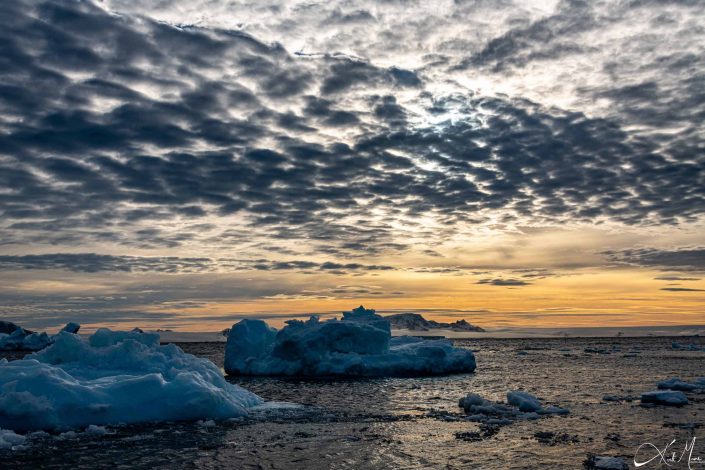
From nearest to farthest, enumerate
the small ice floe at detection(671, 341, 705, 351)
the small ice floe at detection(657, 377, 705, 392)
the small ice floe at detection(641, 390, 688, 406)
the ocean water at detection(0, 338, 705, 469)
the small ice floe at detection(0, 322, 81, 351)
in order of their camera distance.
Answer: the ocean water at detection(0, 338, 705, 469) → the small ice floe at detection(641, 390, 688, 406) → the small ice floe at detection(657, 377, 705, 392) → the small ice floe at detection(671, 341, 705, 351) → the small ice floe at detection(0, 322, 81, 351)

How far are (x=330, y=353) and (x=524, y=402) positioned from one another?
2197 cm

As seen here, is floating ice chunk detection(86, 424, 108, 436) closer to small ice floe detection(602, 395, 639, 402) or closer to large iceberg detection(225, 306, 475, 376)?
small ice floe detection(602, 395, 639, 402)

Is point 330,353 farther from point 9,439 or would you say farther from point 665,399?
point 9,439

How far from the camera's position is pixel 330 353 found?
134 ft

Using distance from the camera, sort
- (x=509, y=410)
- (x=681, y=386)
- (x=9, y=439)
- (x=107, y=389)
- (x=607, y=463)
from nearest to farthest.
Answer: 1. (x=607, y=463)
2. (x=9, y=439)
3. (x=107, y=389)
4. (x=509, y=410)
5. (x=681, y=386)

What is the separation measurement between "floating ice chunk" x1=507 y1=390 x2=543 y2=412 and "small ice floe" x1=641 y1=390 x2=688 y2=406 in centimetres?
480

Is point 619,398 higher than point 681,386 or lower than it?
lower

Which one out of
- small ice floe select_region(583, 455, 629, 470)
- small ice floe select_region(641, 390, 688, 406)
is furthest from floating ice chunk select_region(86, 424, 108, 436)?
small ice floe select_region(641, 390, 688, 406)

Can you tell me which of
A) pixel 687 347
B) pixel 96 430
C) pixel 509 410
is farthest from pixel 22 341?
pixel 687 347

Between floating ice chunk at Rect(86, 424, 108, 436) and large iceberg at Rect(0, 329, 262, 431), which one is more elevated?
large iceberg at Rect(0, 329, 262, 431)

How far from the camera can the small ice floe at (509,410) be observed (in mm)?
18812

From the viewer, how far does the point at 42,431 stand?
15312 mm

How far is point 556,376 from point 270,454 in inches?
1177

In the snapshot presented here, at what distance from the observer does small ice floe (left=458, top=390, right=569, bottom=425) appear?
18.8m
